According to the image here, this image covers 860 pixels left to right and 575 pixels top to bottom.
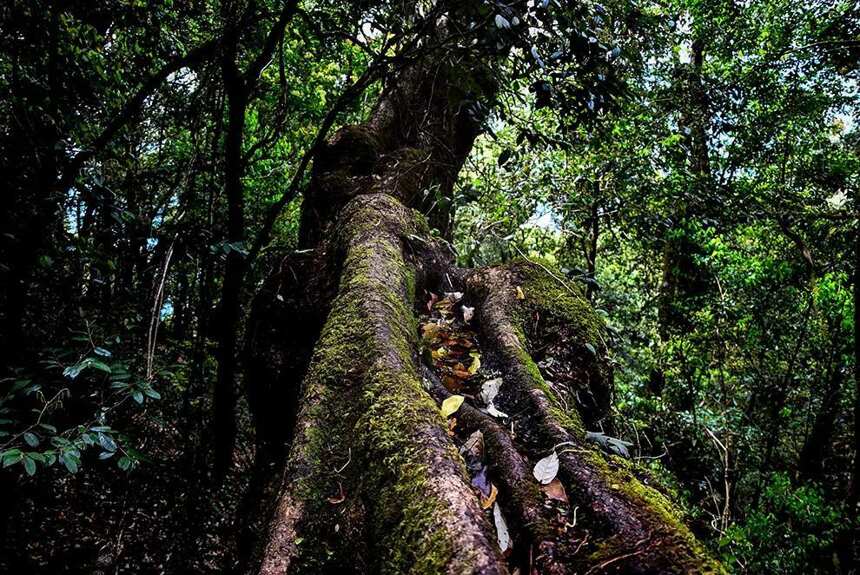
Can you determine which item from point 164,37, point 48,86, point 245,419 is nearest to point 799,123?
point 164,37

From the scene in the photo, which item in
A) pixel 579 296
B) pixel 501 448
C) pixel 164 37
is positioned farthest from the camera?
pixel 164 37

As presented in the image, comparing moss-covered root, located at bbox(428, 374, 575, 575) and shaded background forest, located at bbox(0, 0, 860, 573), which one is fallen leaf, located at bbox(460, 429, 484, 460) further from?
A: shaded background forest, located at bbox(0, 0, 860, 573)

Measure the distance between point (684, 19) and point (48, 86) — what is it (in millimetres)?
7592

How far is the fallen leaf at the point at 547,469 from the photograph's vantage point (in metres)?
1.59

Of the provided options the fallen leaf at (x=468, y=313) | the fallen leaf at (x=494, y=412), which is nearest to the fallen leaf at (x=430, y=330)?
the fallen leaf at (x=468, y=313)

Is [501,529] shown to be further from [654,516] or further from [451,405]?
[451,405]

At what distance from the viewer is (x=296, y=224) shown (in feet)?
28.5

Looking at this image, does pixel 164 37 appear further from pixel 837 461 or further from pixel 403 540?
pixel 837 461

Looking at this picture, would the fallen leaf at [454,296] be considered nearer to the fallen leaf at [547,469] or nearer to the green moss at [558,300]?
the green moss at [558,300]

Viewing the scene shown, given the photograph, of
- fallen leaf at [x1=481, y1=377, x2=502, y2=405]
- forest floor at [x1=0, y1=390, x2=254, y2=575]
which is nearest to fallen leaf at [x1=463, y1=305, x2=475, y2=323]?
fallen leaf at [x1=481, y1=377, x2=502, y2=405]

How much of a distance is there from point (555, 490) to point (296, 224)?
312 inches

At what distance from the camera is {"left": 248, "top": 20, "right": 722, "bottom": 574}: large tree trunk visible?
1.22 meters

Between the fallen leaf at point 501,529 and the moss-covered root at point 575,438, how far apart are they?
0.24m

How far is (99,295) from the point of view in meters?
4.69
